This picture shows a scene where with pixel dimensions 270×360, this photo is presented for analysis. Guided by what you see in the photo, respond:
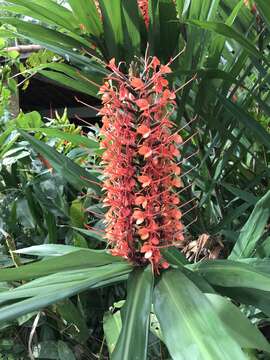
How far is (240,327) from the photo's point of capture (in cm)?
Result: 52

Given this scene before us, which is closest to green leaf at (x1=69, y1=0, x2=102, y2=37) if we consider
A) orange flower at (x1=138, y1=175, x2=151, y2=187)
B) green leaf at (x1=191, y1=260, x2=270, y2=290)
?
orange flower at (x1=138, y1=175, x2=151, y2=187)

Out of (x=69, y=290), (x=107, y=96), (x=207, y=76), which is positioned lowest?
(x=69, y=290)

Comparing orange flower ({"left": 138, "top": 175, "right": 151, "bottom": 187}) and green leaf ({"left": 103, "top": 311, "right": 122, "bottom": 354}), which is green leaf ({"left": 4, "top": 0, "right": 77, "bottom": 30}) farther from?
green leaf ({"left": 103, "top": 311, "right": 122, "bottom": 354})

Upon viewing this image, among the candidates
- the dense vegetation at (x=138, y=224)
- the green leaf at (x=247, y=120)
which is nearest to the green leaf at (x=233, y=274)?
the dense vegetation at (x=138, y=224)

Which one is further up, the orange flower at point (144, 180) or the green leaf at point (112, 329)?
the orange flower at point (144, 180)

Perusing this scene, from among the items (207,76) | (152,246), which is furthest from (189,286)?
(207,76)

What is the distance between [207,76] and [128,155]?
338 mm

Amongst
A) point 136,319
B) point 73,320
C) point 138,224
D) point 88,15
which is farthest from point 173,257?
point 88,15

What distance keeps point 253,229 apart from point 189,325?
1.19ft

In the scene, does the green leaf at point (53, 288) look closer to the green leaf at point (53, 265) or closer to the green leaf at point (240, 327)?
the green leaf at point (53, 265)

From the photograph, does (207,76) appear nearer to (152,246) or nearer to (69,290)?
(152,246)

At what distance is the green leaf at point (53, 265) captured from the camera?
60cm

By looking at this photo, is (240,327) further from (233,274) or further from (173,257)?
(173,257)

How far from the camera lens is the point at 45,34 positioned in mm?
997
